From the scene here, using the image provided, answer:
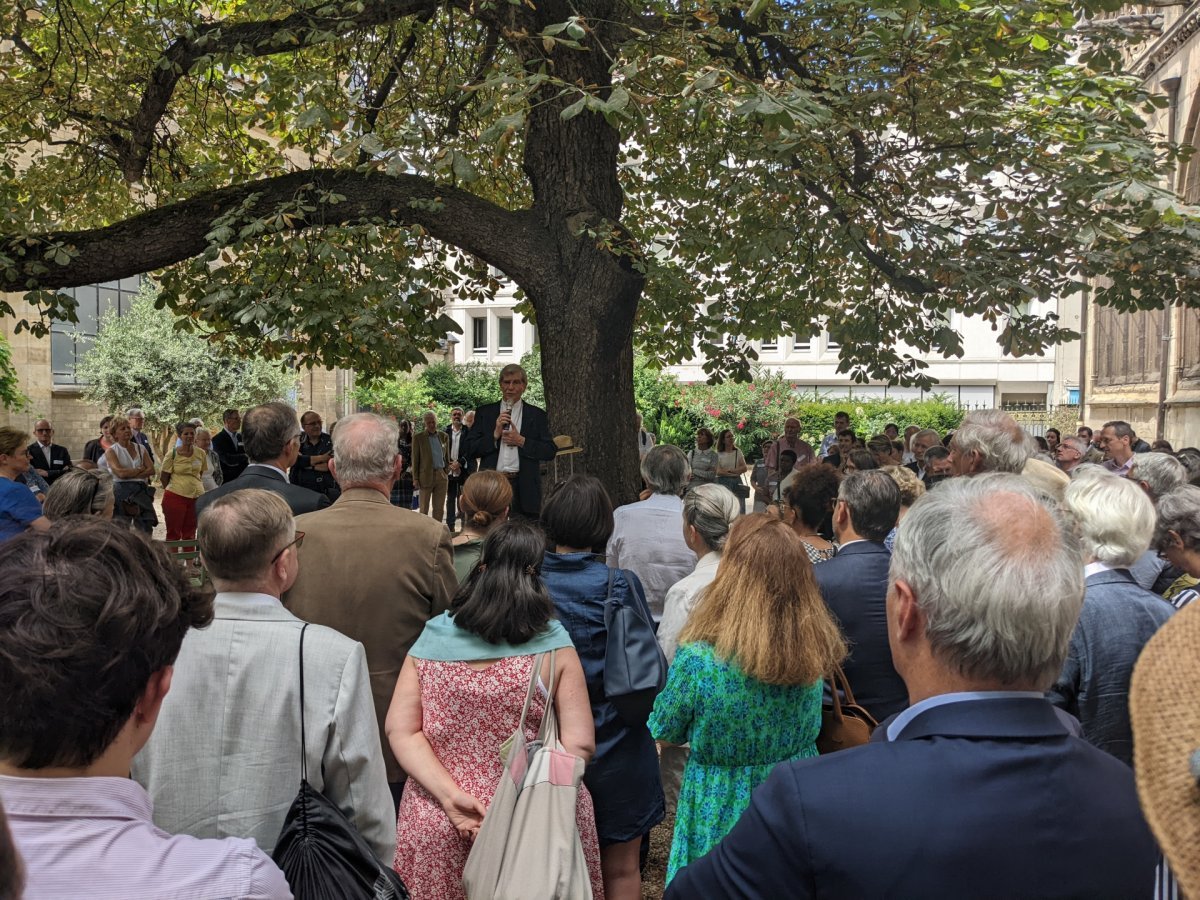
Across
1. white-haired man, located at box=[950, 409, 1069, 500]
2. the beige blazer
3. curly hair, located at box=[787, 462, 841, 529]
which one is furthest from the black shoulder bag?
the beige blazer

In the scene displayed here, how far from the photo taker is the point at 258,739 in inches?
99.3

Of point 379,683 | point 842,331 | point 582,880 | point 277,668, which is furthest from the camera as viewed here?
point 842,331

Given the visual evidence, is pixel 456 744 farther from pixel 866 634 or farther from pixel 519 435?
pixel 519 435

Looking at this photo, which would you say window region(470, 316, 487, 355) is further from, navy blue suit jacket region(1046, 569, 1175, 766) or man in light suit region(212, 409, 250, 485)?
navy blue suit jacket region(1046, 569, 1175, 766)

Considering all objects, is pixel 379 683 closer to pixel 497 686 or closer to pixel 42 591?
pixel 497 686

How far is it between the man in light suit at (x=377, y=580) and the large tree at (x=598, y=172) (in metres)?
2.51

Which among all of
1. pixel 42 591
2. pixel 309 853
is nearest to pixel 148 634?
pixel 42 591

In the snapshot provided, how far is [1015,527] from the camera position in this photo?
1791mm

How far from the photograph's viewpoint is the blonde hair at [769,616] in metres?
3.13

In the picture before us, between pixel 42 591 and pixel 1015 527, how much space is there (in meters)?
1.55

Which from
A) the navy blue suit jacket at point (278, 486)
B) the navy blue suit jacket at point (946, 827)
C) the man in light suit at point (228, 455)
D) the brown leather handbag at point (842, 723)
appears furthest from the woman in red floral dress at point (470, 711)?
the man in light suit at point (228, 455)

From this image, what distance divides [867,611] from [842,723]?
50cm

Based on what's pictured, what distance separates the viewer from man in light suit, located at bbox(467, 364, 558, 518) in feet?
26.0

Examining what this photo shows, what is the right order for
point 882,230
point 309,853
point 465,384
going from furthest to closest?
point 465,384 → point 882,230 → point 309,853
